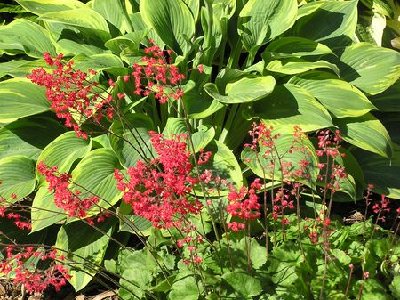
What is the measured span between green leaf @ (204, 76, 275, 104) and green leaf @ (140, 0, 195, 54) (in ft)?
1.29

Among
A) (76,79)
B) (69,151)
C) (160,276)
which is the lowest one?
(160,276)

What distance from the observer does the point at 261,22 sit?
3855 millimetres

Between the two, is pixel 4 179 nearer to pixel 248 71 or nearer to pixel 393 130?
pixel 248 71

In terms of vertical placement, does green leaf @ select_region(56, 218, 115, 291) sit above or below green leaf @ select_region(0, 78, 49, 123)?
below

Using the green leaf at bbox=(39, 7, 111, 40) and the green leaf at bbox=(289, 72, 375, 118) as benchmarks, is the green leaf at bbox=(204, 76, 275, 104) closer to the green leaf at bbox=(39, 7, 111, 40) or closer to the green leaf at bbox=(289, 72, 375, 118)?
the green leaf at bbox=(289, 72, 375, 118)

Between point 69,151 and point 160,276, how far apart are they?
102cm

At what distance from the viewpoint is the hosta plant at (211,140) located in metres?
3.04

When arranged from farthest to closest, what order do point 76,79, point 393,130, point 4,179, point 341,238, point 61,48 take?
point 393,130 < point 61,48 < point 4,179 < point 341,238 < point 76,79

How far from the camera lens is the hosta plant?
3037 millimetres

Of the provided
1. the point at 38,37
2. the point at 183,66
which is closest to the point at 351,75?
the point at 183,66

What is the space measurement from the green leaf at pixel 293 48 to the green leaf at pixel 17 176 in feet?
5.07

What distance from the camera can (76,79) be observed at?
272 cm

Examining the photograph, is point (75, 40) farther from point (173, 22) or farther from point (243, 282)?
point (243, 282)

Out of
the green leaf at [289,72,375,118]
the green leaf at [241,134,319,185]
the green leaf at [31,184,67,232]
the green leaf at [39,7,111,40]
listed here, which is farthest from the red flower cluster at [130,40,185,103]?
the green leaf at [289,72,375,118]
